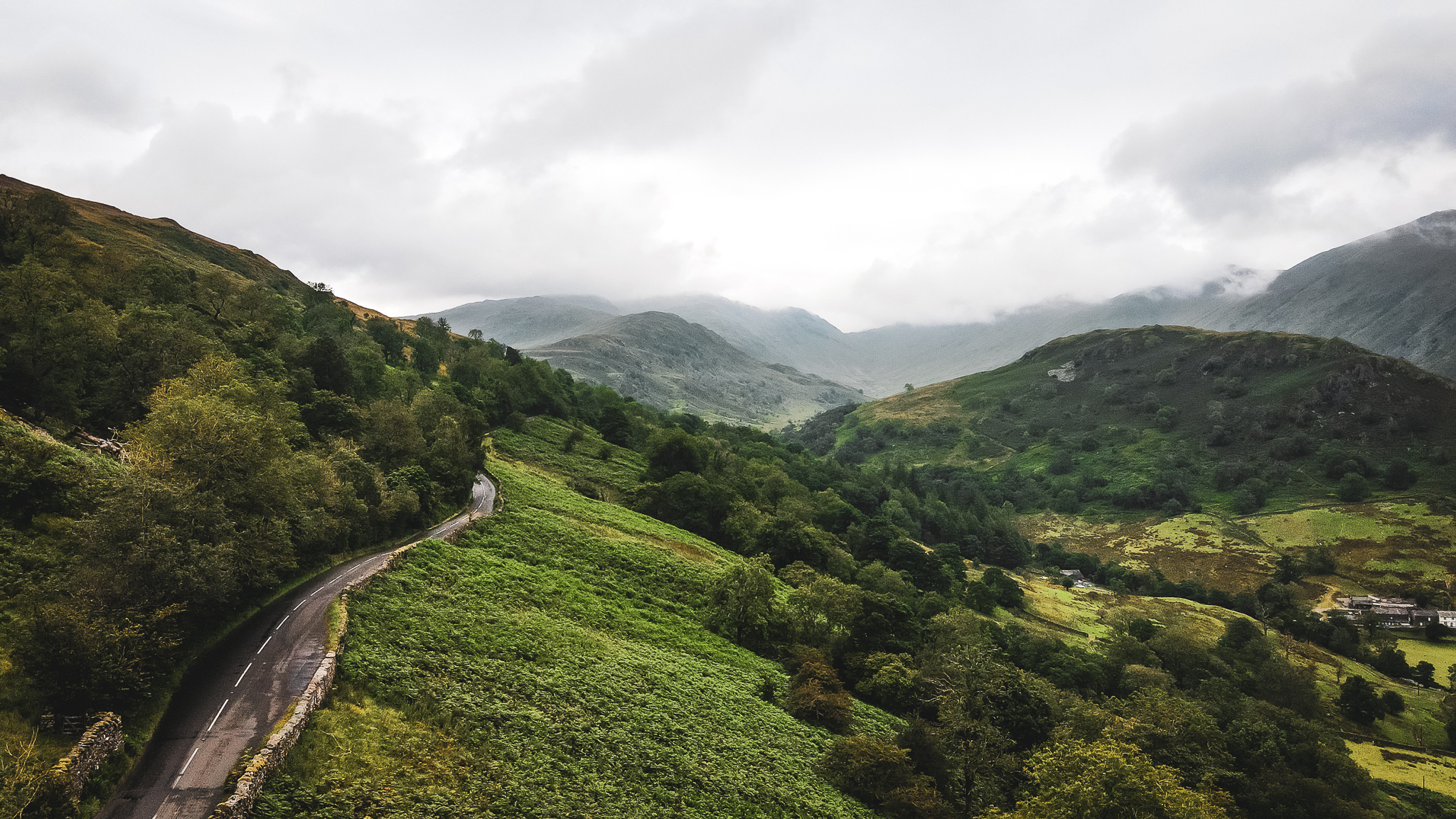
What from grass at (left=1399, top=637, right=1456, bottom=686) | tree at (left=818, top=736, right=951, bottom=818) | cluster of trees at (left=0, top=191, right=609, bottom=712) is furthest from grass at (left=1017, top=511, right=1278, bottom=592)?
cluster of trees at (left=0, top=191, right=609, bottom=712)

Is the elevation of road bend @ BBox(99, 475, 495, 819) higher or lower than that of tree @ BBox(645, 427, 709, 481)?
lower

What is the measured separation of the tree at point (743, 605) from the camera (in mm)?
49719

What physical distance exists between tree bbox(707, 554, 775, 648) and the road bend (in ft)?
92.1

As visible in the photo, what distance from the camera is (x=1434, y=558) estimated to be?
139875 millimetres

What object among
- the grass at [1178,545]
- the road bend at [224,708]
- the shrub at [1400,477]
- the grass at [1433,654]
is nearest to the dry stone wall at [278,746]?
the road bend at [224,708]

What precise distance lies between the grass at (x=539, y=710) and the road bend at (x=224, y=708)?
1.92m

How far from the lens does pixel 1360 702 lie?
273ft

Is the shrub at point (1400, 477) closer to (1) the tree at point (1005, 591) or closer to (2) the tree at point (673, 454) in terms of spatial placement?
(1) the tree at point (1005, 591)

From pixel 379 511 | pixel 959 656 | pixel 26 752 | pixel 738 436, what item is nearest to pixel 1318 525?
pixel 738 436

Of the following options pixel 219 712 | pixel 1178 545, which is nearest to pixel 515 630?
pixel 219 712

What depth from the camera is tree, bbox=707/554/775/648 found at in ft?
163

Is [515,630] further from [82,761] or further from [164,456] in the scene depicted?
[164,456]

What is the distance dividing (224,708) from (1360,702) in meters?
128

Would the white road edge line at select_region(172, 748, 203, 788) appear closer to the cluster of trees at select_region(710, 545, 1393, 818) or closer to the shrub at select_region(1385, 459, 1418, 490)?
the cluster of trees at select_region(710, 545, 1393, 818)
